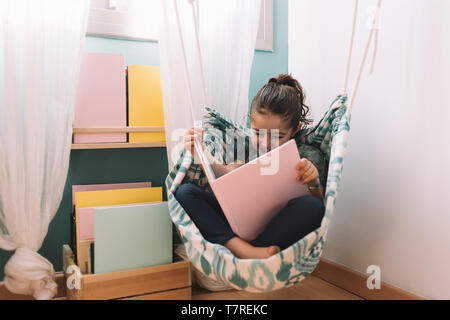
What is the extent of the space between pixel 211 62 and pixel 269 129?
0.37 metres

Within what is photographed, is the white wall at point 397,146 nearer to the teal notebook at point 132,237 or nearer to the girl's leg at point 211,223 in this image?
the girl's leg at point 211,223

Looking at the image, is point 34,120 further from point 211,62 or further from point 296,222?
point 296,222

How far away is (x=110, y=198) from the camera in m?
1.09

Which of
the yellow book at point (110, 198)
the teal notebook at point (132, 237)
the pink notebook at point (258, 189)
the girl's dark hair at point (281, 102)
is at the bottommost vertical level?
the teal notebook at point (132, 237)

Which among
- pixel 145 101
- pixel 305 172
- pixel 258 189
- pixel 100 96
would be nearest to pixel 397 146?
pixel 305 172

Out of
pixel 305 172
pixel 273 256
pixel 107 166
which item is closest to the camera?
pixel 273 256

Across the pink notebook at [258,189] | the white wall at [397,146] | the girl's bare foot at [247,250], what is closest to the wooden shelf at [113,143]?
the pink notebook at [258,189]

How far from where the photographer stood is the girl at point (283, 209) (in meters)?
→ 0.83

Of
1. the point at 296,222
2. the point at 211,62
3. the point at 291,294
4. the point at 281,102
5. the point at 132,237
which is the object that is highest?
the point at 211,62

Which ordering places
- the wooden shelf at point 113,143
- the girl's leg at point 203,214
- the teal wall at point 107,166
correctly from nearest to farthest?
the girl's leg at point 203,214 → the wooden shelf at point 113,143 → the teal wall at point 107,166

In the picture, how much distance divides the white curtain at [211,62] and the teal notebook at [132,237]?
211 millimetres

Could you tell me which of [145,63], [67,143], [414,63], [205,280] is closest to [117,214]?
[67,143]

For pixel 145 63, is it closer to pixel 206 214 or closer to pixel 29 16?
pixel 29 16

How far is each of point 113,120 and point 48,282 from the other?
48 cm
